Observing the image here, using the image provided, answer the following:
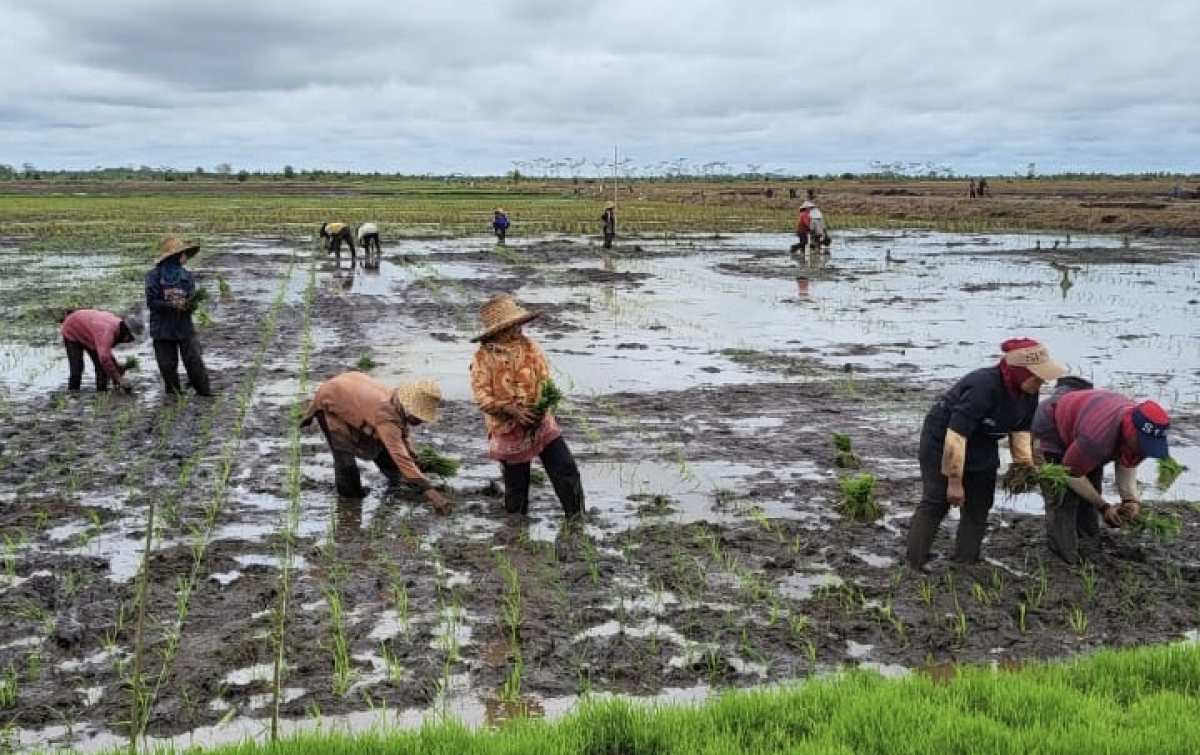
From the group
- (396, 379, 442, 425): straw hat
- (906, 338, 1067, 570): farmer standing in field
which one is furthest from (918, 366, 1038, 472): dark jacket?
(396, 379, 442, 425): straw hat

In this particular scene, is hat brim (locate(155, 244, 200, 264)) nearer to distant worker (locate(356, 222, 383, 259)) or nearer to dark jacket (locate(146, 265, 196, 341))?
dark jacket (locate(146, 265, 196, 341))

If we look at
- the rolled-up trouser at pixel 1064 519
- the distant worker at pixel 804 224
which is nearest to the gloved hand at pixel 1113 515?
the rolled-up trouser at pixel 1064 519

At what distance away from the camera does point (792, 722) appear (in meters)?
3.89

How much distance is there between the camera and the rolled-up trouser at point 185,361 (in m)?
10.1

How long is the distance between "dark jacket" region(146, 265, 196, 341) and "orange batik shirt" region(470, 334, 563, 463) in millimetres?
4479

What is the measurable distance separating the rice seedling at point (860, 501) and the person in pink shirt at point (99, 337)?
22.6ft

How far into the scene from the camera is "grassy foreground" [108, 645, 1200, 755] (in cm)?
359

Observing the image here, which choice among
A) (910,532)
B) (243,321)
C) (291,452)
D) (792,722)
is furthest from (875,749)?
(243,321)

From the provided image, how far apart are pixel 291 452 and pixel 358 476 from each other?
1.45 metres

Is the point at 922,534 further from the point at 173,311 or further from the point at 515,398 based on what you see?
the point at 173,311

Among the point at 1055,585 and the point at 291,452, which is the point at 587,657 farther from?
the point at 291,452

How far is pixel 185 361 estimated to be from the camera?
33.7ft

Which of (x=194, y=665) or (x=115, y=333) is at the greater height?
(x=115, y=333)

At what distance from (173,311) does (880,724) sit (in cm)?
798
